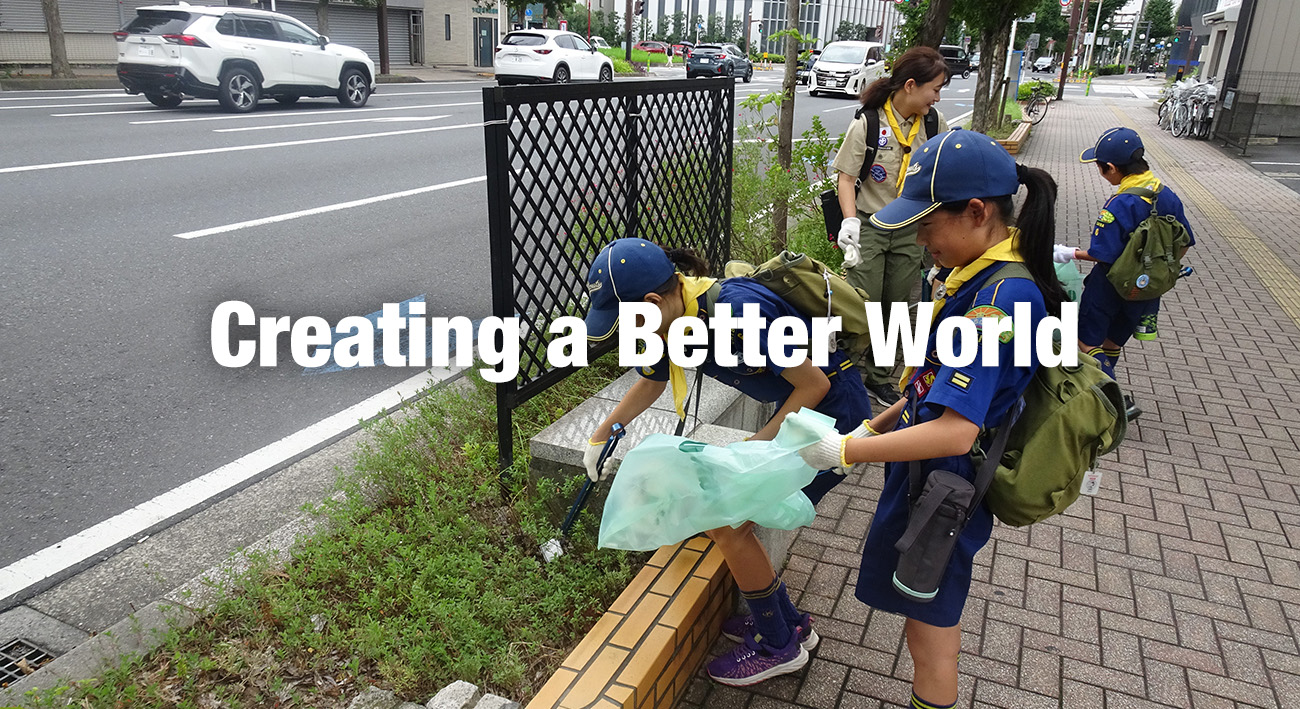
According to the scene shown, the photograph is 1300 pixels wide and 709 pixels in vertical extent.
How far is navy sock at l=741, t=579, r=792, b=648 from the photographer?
102 inches

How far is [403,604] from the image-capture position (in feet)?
9.31

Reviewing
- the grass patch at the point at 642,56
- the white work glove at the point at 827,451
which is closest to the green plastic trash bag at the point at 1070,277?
the white work glove at the point at 827,451

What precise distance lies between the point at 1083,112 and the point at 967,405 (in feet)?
95.4

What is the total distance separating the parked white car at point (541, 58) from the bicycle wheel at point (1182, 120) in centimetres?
1390

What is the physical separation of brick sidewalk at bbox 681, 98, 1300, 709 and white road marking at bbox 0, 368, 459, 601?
2.36 m

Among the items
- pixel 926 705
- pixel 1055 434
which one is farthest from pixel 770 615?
pixel 1055 434

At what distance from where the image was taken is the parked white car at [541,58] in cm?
2245

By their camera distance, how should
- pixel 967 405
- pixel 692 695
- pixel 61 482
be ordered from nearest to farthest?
pixel 967 405 → pixel 692 695 → pixel 61 482

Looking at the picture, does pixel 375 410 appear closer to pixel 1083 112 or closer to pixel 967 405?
pixel 967 405

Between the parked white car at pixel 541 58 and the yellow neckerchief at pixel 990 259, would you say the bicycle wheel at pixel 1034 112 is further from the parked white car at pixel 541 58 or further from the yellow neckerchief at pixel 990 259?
the yellow neckerchief at pixel 990 259

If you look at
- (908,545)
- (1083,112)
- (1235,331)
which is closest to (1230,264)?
(1235,331)

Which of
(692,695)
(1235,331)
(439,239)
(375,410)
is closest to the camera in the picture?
(692,695)

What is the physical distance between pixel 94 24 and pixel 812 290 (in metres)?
31.0

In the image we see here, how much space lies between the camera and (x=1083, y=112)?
26.8m
